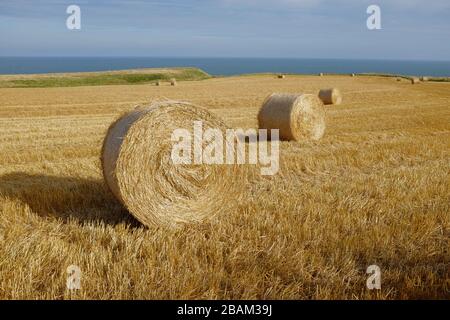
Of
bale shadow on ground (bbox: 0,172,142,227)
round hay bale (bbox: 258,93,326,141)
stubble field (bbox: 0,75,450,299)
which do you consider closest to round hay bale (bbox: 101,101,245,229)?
stubble field (bbox: 0,75,450,299)

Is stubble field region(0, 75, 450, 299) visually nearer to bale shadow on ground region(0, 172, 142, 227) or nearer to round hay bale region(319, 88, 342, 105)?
bale shadow on ground region(0, 172, 142, 227)

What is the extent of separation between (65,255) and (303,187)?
3.73m

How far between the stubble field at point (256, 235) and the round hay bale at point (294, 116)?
5.98ft

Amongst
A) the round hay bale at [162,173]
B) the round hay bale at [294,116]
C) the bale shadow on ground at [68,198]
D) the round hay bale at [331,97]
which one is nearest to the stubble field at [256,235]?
the bale shadow on ground at [68,198]

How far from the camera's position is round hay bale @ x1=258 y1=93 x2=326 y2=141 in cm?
1155

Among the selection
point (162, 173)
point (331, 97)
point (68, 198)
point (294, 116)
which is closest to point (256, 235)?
point (162, 173)

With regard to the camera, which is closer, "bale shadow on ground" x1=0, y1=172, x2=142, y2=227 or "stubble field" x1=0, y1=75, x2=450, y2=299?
"stubble field" x1=0, y1=75, x2=450, y2=299

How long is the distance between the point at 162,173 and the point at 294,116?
6.38 m

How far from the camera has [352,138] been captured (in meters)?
11.6

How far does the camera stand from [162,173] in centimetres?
566

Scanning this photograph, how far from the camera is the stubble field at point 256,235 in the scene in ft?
12.7

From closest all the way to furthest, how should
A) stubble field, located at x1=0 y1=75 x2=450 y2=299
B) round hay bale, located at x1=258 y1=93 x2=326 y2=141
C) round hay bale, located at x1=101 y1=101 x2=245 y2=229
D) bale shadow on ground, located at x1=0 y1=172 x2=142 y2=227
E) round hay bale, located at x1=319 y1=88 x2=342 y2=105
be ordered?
stubble field, located at x1=0 y1=75 x2=450 y2=299
round hay bale, located at x1=101 y1=101 x2=245 y2=229
bale shadow on ground, located at x1=0 y1=172 x2=142 y2=227
round hay bale, located at x1=258 y1=93 x2=326 y2=141
round hay bale, located at x1=319 y1=88 x2=342 y2=105

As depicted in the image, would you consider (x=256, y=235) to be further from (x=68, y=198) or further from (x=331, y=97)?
(x=331, y=97)

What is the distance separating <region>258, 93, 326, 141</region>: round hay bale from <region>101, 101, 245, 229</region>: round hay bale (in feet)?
18.5
